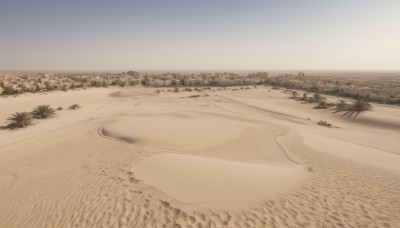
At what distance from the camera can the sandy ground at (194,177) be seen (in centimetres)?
623

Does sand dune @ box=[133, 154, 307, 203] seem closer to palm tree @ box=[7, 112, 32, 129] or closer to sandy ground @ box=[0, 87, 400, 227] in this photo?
sandy ground @ box=[0, 87, 400, 227]

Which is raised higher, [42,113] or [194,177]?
[194,177]

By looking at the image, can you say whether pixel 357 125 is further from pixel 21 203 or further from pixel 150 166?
pixel 21 203

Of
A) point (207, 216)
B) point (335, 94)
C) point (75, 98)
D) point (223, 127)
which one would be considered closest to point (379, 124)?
point (223, 127)

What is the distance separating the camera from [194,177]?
8.25 meters

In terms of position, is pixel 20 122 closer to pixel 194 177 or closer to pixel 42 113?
pixel 42 113

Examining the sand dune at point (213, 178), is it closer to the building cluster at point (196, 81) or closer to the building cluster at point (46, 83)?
the building cluster at point (46, 83)

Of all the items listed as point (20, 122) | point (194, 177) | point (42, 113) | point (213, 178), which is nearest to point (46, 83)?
point (42, 113)

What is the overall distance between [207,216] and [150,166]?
401 cm

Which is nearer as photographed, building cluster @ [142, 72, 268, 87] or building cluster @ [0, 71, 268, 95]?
building cluster @ [0, 71, 268, 95]

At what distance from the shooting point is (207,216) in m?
6.03

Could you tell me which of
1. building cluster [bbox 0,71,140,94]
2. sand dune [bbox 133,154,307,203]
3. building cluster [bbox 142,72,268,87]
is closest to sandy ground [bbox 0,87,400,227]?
sand dune [bbox 133,154,307,203]

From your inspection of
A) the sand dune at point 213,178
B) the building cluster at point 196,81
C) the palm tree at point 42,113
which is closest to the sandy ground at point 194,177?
the sand dune at point 213,178

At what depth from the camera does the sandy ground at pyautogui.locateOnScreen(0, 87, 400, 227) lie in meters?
6.23
